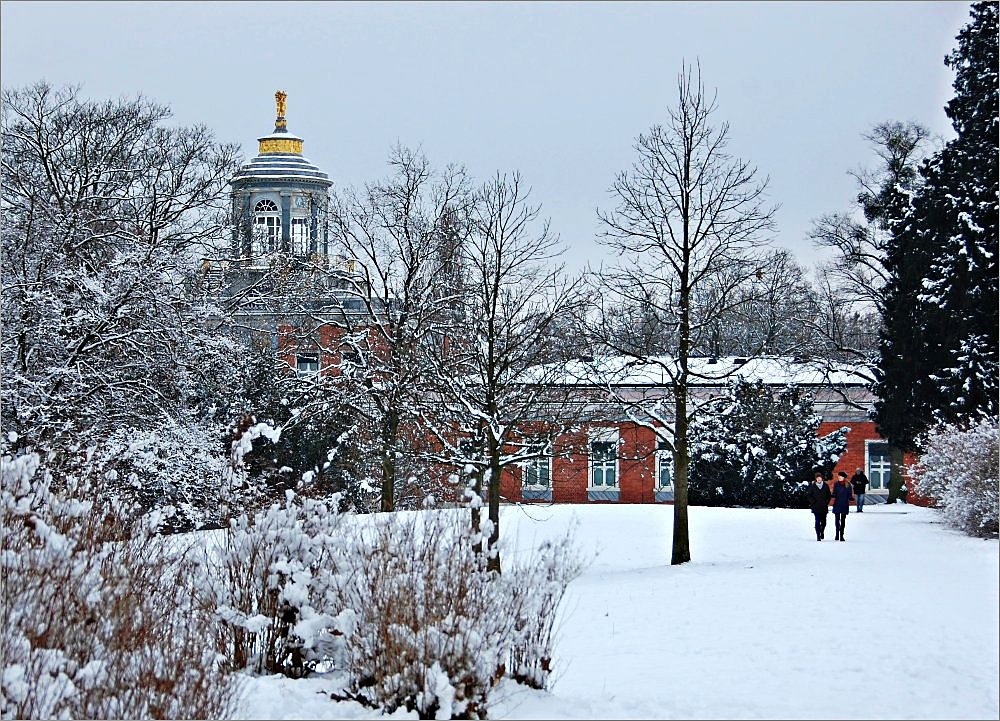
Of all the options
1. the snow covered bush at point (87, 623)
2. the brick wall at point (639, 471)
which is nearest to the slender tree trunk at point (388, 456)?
the brick wall at point (639, 471)

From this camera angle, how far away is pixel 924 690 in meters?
9.74

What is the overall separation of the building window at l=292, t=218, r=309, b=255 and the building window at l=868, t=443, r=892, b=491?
18.0 m

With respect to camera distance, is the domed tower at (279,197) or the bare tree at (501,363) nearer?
the bare tree at (501,363)

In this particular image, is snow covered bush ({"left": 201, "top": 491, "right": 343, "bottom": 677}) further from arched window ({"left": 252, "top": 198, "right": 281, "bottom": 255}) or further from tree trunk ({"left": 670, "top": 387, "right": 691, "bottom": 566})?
arched window ({"left": 252, "top": 198, "right": 281, "bottom": 255})

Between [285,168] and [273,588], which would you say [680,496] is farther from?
[285,168]

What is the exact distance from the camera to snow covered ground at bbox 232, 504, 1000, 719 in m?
9.20

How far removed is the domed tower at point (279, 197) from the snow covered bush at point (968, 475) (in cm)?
1647

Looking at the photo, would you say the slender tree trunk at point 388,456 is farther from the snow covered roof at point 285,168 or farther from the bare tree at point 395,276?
the snow covered roof at point 285,168

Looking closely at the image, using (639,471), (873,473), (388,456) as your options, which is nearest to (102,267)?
(388,456)

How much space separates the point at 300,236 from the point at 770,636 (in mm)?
26192

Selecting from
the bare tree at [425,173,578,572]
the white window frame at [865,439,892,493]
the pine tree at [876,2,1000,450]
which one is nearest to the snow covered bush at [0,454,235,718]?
the bare tree at [425,173,578,572]

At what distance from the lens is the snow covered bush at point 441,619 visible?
28.9 ft

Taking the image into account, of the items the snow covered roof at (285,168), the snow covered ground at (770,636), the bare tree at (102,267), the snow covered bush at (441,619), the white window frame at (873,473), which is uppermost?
the snow covered roof at (285,168)

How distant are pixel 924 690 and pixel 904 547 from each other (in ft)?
37.3
